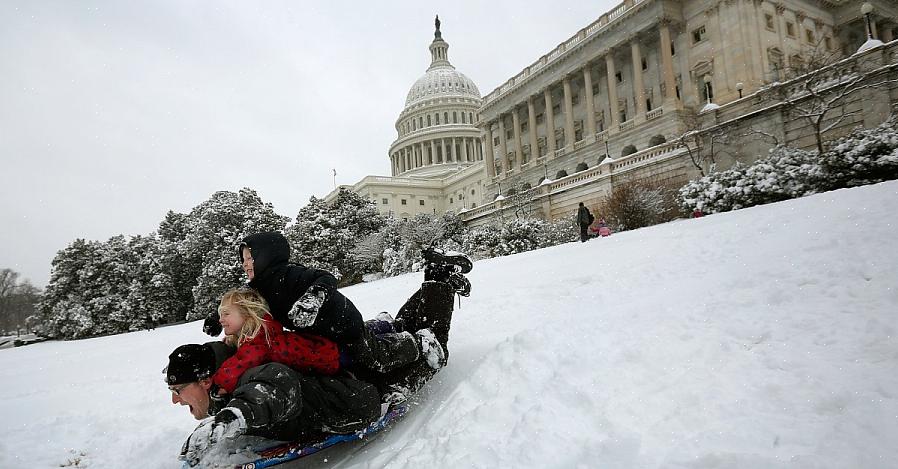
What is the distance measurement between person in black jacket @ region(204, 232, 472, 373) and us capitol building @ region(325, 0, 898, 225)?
19.5 meters

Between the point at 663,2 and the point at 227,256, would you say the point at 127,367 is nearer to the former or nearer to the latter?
the point at 227,256

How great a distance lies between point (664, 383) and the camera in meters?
2.74

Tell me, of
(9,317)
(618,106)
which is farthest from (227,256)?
(9,317)

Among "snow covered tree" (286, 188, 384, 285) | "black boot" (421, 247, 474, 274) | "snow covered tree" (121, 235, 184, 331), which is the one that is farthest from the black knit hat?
"snow covered tree" (121, 235, 184, 331)

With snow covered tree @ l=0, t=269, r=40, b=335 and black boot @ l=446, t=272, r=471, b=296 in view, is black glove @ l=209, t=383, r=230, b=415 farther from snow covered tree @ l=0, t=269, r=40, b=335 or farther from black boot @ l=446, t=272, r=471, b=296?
snow covered tree @ l=0, t=269, r=40, b=335

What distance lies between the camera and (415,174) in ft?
261

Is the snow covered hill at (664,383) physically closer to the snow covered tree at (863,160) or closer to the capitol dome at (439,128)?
the snow covered tree at (863,160)

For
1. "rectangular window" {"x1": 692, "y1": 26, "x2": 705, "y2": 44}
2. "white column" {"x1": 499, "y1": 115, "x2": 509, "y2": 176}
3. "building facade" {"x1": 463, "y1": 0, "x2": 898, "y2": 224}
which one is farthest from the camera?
"white column" {"x1": 499, "y1": 115, "x2": 509, "y2": 176}

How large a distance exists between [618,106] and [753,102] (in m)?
16.2

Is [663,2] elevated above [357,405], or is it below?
above

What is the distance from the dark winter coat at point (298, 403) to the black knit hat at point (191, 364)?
0.23 metres

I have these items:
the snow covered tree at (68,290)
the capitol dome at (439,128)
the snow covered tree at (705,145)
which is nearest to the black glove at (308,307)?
the snow covered tree at (705,145)

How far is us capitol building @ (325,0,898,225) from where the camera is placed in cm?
1877

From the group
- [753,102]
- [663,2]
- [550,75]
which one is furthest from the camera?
[550,75]
